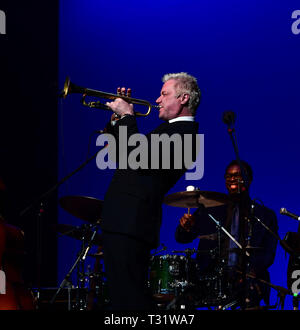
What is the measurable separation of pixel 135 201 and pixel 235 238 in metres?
2.42

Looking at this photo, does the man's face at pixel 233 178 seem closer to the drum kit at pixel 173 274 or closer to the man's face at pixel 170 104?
the drum kit at pixel 173 274

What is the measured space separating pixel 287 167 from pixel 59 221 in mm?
2624

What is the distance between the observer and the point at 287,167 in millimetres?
5887

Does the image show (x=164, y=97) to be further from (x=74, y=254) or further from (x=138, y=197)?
(x=74, y=254)

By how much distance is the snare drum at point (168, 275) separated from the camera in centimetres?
482

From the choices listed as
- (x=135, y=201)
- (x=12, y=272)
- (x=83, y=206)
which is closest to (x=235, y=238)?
(x=83, y=206)

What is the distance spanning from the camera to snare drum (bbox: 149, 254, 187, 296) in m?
4.82

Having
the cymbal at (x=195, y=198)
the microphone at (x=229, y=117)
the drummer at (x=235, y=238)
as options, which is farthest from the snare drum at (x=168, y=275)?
the microphone at (x=229, y=117)

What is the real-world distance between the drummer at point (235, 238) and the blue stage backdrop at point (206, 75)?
0.58m

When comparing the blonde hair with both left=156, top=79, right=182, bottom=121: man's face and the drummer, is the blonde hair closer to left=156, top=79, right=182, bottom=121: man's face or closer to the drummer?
left=156, top=79, right=182, bottom=121: man's face

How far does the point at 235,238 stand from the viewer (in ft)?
16.3

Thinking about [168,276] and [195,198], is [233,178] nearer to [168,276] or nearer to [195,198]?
[195,198]
